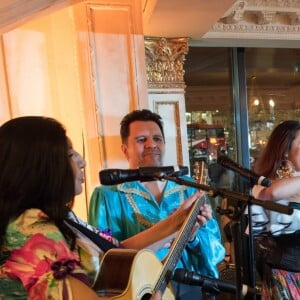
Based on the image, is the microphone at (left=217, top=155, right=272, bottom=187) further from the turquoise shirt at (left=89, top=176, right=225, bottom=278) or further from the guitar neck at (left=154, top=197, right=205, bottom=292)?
the turquoise shirt at (left=89, top=176, right=225, bottom=278)

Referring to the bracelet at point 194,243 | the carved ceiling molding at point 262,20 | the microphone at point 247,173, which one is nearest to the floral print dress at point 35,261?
the microphone at point 247,173

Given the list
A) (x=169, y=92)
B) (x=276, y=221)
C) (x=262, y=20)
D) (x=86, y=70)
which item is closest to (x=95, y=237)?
(x=276, y=221)

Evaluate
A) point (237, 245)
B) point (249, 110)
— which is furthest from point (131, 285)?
point (249, 110)

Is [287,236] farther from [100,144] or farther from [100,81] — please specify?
[100,81]

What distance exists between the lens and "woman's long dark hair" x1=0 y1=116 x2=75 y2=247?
0.90 m

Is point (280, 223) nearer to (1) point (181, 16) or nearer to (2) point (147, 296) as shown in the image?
(2) point (147, 296)

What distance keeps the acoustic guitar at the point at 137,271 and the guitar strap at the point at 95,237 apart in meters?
0.03

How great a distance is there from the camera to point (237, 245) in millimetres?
1111

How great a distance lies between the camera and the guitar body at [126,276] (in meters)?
1.06

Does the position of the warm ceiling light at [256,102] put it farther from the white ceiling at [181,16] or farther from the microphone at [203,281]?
the microphone at [203,281]

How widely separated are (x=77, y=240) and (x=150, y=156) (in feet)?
1.93

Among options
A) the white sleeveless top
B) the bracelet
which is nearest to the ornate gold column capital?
the white sleeveless top

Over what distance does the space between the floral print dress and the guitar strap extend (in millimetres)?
200

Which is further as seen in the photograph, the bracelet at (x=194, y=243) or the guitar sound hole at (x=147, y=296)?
the bracelet at (x=194, y=243)
